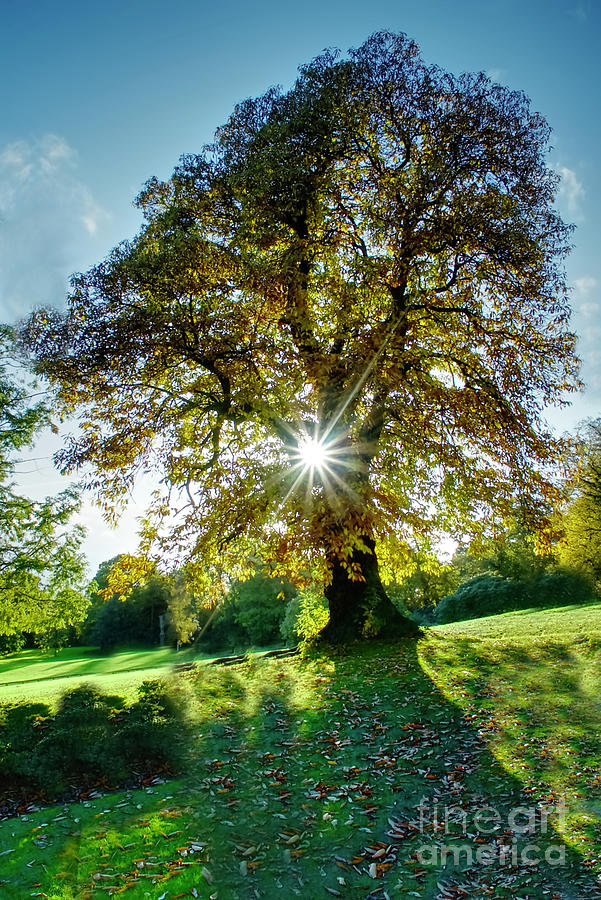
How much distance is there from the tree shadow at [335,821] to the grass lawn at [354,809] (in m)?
0.02

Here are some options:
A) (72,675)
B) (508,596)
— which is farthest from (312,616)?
(508,596)

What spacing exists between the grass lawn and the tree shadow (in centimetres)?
2

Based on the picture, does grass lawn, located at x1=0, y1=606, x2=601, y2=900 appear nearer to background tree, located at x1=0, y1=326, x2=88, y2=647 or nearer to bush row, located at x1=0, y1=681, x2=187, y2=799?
bush row, located at x1=0, y1=681, x2=187, y2=799

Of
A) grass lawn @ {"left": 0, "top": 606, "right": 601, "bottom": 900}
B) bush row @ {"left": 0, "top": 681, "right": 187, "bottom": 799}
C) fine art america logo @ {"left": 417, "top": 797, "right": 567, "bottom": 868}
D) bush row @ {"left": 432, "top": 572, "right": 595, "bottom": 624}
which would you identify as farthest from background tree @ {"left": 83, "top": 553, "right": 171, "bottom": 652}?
fine art america logo @ {"left": 417, "top": 797, "right": 567, "bottom": 868}

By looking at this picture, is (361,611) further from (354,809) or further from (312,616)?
(354,809)

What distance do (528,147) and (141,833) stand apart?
18.6 metres

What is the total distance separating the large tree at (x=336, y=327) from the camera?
13367 mm

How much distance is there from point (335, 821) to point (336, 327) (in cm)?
1169

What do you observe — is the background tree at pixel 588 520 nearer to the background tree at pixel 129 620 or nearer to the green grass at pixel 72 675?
the green grass at pixel 72 675

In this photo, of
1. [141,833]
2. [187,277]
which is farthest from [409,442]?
[141,833]

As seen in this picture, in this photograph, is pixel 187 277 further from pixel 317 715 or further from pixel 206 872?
pixel 206 872

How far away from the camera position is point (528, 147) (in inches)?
608

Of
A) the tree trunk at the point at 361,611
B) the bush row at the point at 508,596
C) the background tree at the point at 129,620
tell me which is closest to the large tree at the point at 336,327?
the tree trunk at the point at 361,611

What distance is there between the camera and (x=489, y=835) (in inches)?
236
